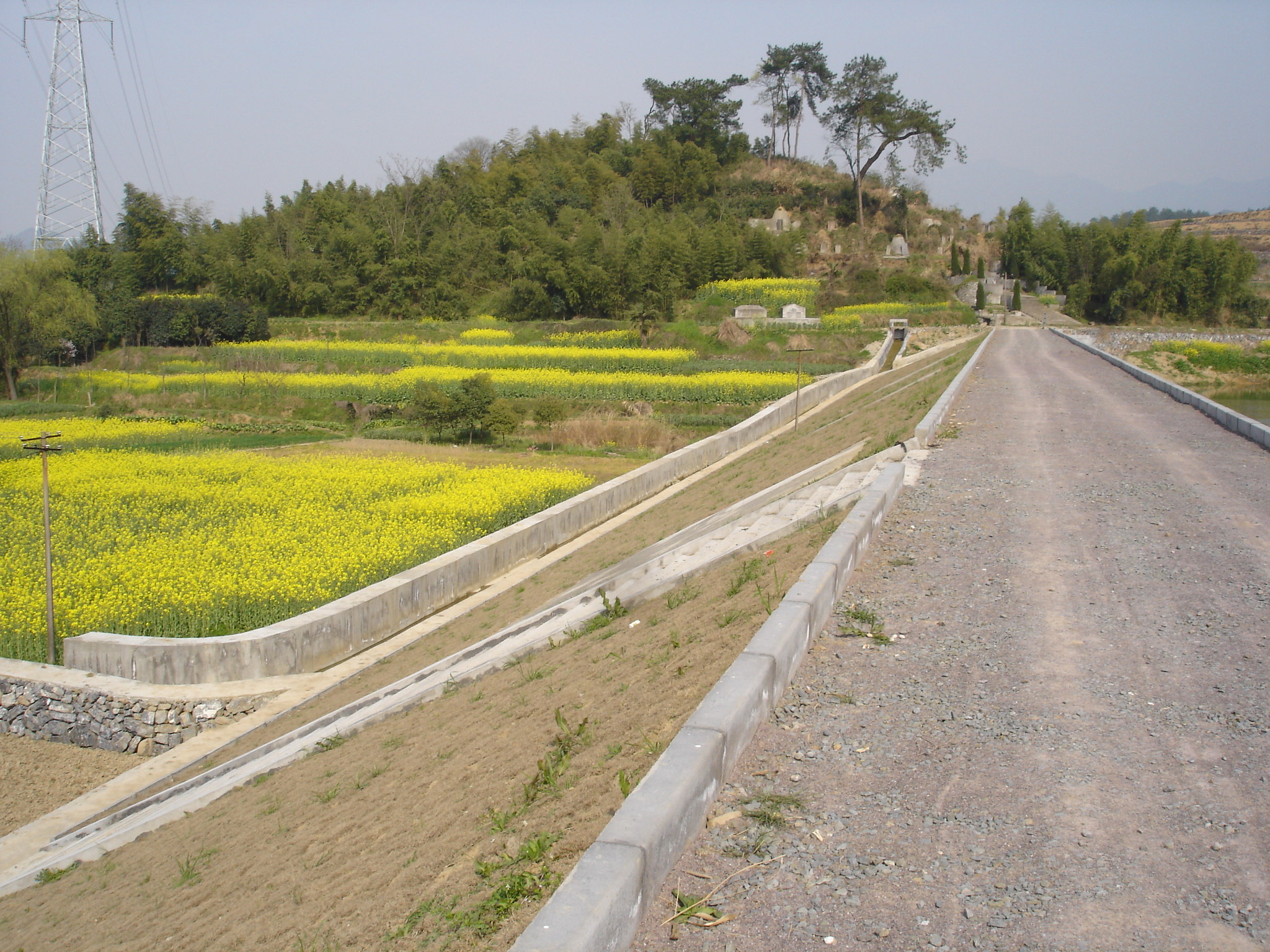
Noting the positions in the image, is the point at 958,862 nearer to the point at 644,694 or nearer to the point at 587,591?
the point at 644,694

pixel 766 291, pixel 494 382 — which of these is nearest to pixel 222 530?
pixel 494 382

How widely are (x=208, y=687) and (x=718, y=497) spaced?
9.93 meters

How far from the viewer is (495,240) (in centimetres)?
6800

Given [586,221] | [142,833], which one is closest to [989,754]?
[142,833]

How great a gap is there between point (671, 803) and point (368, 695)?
7155mm

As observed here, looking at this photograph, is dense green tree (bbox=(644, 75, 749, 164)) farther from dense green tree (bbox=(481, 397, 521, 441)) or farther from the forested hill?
dense green tree (bbox=(481, 397, 521, 441))

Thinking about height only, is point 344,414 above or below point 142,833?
above

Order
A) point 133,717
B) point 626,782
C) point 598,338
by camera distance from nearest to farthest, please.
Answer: point 626,782 → point 133,717 → point 598,338

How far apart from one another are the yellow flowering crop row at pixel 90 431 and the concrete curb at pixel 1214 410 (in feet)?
98.0

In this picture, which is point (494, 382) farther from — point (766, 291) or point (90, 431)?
point (766, 291)

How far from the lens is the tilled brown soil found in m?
9.63

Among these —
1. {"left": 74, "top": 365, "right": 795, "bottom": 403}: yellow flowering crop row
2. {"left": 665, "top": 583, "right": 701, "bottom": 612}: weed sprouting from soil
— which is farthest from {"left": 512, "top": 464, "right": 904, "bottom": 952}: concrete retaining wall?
{"left": 74, "top": 365, "right": 795, "bottom": 403}: yellow flowering crop row

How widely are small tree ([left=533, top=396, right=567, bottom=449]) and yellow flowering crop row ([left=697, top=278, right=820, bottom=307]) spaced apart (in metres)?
25.7

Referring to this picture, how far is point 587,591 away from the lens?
1113cm
